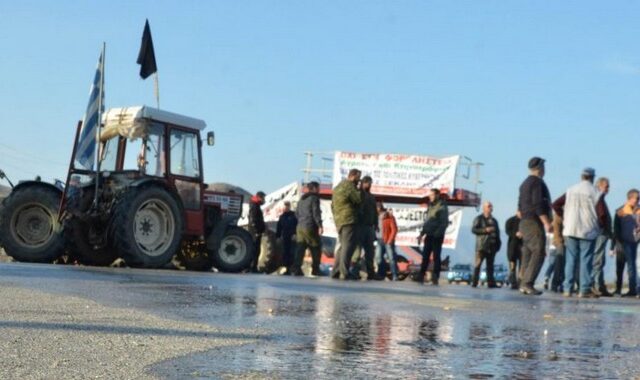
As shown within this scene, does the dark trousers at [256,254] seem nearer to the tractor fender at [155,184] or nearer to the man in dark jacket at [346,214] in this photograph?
the tractor fender at [155,184]

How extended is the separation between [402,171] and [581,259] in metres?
24.3

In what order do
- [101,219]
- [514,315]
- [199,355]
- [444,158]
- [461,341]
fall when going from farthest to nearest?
[444,158], [101,219], [514,315], [461,341], [199,355]

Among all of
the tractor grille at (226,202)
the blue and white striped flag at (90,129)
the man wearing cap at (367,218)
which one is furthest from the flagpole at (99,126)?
the man wearing cap at (367,218)

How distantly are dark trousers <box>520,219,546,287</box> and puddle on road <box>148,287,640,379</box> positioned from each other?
138 inches

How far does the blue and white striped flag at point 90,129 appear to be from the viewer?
18.3 metres

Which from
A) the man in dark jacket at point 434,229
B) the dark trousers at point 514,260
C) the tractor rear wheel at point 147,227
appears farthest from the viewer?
the dark trousers at point 514,260

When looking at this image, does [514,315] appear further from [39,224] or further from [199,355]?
[39,224]

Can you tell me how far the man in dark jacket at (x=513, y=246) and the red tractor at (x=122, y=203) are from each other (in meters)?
5.59

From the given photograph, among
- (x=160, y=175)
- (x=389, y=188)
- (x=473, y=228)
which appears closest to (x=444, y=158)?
(x=389, y=188)

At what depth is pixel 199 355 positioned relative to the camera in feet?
17.6

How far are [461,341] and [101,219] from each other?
478 inches

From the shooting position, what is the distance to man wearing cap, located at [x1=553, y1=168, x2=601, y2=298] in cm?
1470

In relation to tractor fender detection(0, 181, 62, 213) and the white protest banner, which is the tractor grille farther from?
the white protest banner

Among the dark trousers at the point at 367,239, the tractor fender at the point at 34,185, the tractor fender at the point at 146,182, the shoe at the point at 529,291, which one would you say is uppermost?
the tractor fender at the point at 146,182
